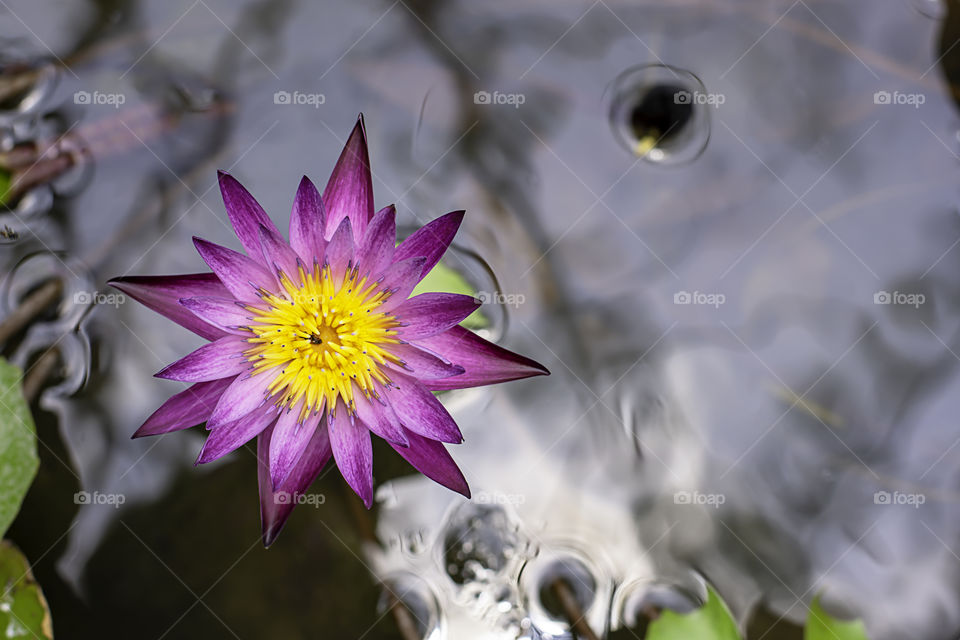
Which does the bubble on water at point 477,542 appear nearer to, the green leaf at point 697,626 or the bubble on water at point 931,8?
the green leaf at point 697,626

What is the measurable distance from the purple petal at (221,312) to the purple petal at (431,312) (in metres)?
0.33

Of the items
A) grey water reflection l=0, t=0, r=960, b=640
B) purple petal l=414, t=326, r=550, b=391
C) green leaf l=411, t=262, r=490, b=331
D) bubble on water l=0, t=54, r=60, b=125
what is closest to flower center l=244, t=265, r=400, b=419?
purple petal l=414, t=326, r=550, b=391

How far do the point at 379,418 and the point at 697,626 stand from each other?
3.93ft

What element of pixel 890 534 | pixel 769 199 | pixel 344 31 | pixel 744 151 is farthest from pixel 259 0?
pixel 890 534

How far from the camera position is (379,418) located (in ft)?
4.49

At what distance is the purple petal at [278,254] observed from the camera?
1.27m

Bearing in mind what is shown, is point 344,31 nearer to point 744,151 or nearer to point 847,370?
point 744,151

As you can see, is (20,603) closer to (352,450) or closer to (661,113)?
(352,450)

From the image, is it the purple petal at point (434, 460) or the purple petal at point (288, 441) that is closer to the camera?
the purple petal at point (288, 441)

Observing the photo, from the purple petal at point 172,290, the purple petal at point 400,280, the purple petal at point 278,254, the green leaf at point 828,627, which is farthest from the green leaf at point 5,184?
the green leaf at point 828,627

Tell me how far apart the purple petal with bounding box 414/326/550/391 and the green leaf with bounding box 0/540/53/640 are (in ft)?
4.76

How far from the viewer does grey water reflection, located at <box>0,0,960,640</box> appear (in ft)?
6.50

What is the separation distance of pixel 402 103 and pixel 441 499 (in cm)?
129

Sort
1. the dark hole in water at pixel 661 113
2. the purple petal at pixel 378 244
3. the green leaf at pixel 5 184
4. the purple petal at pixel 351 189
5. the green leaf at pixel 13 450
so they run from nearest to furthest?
the purple petal at pixel 378 244
the purple petal at pixel 351 189
the green leaf at pixel 13 450
the green leaf at pixel 5 184
the dark hole in water at pixel 661 113
